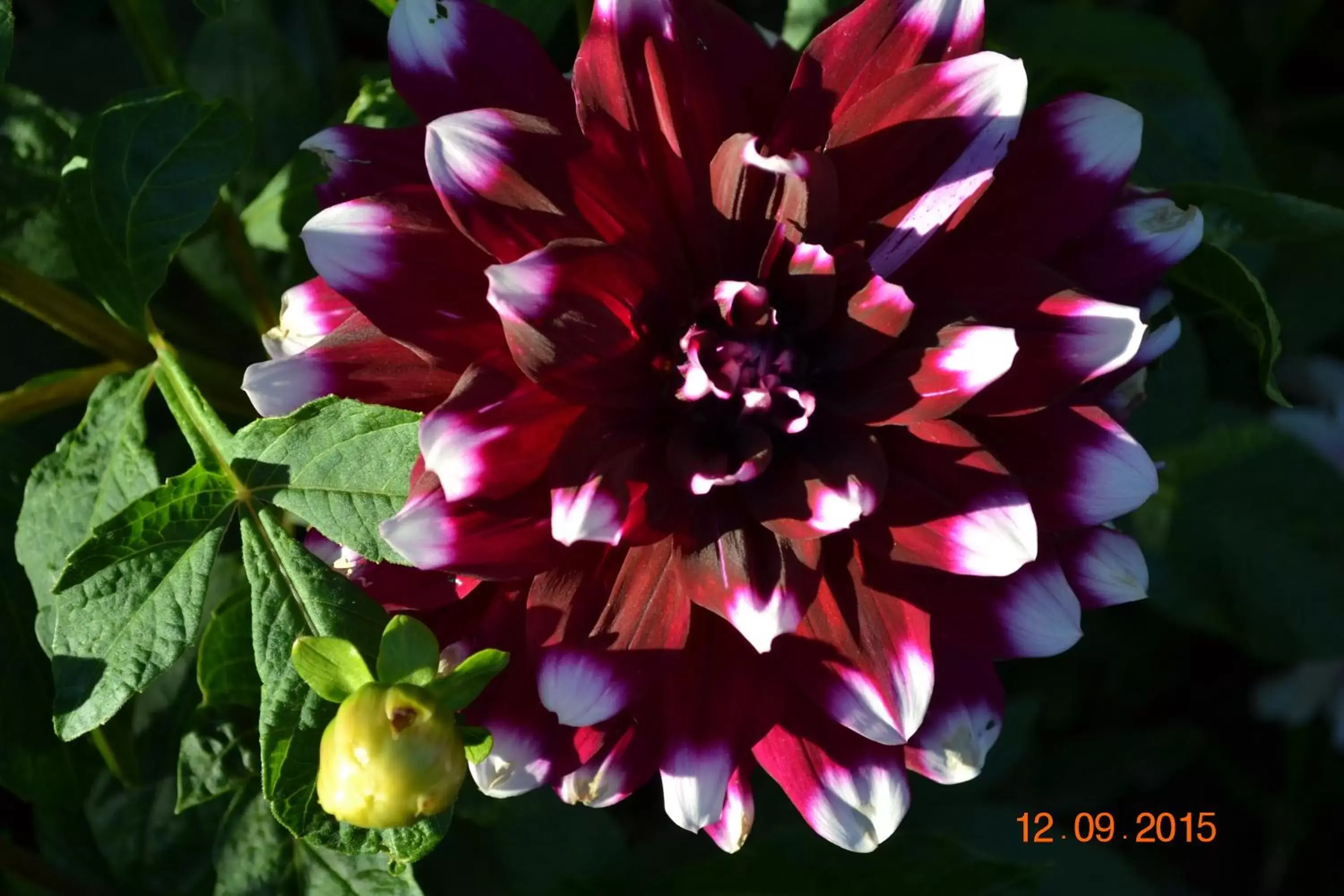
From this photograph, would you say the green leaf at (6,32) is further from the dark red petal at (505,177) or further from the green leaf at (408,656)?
the green leaf at (408,656)

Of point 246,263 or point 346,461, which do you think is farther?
point 246,263

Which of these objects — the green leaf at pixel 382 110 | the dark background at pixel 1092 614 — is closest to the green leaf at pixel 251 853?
the dark background at pixel 1092 614

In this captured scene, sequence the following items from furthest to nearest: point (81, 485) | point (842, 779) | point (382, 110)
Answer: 1. point (382, 110)
2. point (81, 485)
3. point (842, 779)

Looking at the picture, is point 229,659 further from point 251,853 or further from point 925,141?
point 925,141

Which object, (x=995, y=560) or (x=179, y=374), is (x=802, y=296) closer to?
(x=995, y=560)

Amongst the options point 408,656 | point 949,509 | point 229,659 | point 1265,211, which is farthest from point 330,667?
point 1265,211

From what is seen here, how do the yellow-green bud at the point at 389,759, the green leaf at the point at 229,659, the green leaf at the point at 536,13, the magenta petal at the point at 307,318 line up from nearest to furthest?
the yellow-green bud at the point at 389,759
the magenta petal at the point at 307,318
the green leaf at the point at 229,659
the green leaf at the point at 536,13

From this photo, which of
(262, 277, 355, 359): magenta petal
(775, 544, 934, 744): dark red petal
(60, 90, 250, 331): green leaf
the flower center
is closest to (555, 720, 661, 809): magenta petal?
(775, 544, 934, 744): dark red petal

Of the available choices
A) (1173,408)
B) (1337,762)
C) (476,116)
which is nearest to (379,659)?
(476,116)
